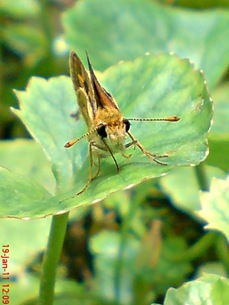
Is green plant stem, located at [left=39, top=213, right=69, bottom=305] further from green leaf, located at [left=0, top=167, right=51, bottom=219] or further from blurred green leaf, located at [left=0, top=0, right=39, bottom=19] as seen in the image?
blurred green leaf, located at [left=0, top=0, right=39, bottom=19]

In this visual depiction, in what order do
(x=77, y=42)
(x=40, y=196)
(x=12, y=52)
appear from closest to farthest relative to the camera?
(x=40, y=196), (x=77, y=42), (x=12, y=52)

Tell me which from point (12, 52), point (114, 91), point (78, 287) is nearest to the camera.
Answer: point (114, 91)

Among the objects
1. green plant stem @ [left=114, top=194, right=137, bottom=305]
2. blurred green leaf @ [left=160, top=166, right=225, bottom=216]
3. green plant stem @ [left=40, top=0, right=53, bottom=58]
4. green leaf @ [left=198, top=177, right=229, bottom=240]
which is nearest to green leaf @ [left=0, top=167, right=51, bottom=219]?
green leaf @ [left=198, top=177, right=229, bottom=240]

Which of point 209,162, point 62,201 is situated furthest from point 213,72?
point 62,201

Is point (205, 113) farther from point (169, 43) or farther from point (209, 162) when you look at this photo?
point (169, 43)

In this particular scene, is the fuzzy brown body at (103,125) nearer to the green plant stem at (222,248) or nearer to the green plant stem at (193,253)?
the green plant stem at (222,248)

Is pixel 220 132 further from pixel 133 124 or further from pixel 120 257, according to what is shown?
pixel 133 124
